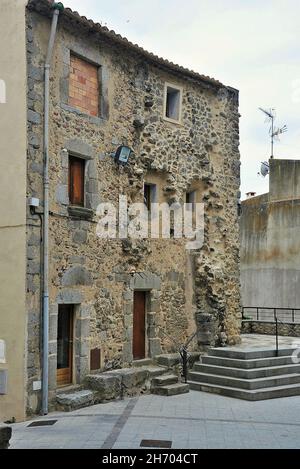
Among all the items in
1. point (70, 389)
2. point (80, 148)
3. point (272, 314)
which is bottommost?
point (70, 389)

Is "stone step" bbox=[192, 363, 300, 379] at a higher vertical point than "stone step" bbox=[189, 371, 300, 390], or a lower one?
higher

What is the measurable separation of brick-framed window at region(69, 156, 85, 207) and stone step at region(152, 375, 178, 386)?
13.6 ft

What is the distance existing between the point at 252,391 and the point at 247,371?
2.05 feet

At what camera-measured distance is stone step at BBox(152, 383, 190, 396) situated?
37.1 ft

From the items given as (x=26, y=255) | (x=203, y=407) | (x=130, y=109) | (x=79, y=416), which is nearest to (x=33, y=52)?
(x=130, y=109)

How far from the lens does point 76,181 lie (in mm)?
10906

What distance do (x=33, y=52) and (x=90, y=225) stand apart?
3.50 m

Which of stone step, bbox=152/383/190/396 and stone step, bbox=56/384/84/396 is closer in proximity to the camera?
stone step, bbox=56/384/84/396

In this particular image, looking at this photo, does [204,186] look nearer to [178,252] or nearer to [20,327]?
[178,252]

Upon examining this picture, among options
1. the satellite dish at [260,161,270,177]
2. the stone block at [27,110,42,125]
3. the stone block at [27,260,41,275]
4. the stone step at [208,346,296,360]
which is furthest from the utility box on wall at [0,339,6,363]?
the satellite dish at [260,161,270,177]

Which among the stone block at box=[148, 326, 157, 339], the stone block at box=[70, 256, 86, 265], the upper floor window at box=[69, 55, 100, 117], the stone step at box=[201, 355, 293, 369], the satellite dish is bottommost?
the stone step at box=[201, 355, 293, 369]

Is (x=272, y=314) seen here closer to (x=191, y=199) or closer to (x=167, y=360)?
(x=191, y=199)

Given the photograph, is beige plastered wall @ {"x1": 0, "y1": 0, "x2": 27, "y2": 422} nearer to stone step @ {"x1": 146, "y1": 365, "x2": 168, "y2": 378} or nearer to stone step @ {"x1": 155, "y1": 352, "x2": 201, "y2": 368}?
stone step @ {"x1": 146, "y1": 365, "x2": 168, "y2": 378}

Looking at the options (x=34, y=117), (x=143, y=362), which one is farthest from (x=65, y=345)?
(x=34, y=117)
